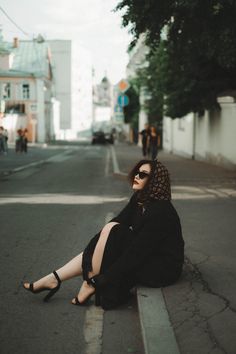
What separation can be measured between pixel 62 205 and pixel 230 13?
20.5 feet

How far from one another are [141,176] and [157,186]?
16 cm

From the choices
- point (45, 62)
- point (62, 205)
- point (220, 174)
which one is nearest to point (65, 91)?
point (45, 62)

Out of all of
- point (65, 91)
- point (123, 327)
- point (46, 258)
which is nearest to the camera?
point (123, 327)

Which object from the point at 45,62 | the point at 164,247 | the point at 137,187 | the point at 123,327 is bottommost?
the point at 123,327

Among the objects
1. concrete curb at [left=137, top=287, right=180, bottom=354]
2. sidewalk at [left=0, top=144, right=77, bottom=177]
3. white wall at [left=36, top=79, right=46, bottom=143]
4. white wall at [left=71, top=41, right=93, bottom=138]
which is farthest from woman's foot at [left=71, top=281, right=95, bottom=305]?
white wall at [left=71, top=41, right=93, bottom=138]

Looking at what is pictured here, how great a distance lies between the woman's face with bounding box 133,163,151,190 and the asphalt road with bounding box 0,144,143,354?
1.05m

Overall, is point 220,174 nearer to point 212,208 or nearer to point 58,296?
point 212,208

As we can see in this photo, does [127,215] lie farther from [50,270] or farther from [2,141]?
[2,141]

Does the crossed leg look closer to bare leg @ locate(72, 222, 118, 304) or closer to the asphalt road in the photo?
bare leg @ locate(72, 222, 118, 304)

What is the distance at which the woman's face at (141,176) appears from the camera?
481 cm

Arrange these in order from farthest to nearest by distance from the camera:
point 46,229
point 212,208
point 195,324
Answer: point 212,208, point 46,229, point 195,324

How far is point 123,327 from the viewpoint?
439cm

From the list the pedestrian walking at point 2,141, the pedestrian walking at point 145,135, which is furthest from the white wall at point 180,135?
the pedestrian walking at point 2,141

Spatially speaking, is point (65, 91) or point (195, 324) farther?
point (65, 91)
